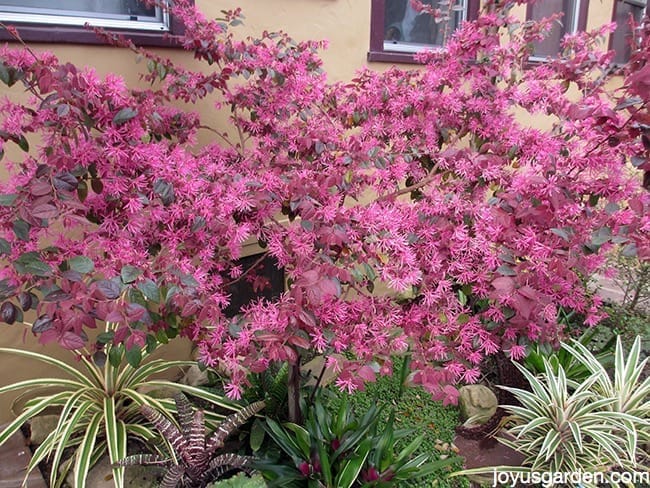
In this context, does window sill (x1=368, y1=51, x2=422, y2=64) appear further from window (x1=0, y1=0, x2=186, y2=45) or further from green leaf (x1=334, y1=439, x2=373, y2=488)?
green leaf (x1=334, y1=439, x2=373, y2=488)

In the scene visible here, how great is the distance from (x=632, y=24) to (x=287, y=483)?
2.63 metres

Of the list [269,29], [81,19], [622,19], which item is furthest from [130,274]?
[622,19]

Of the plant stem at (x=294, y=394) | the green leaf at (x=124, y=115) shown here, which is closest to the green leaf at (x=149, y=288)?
the green leaf at (x=124, y=115)

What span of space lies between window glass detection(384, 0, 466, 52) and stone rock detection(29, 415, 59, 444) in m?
3.28

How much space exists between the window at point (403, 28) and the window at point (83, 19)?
1.59 meters

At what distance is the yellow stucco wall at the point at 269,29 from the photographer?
2.37 metres

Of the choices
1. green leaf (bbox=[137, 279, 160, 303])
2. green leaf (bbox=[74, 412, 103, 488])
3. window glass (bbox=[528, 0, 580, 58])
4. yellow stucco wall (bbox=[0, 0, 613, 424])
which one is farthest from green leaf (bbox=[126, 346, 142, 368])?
window glass (bbox=[528, 0, 580, 58])

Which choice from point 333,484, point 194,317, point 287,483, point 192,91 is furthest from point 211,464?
point 192,91

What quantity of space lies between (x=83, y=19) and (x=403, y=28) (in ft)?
8.16

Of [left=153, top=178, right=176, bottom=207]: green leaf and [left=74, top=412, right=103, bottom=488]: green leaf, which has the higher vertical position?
[left=153, top=178, right=176, bottom=207]: green leaf

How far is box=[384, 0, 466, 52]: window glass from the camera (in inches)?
150

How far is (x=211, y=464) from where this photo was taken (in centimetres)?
195

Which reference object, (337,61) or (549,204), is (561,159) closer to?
(549,204)

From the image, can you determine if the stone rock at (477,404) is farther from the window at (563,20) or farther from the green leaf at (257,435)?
the window at (563,20)
